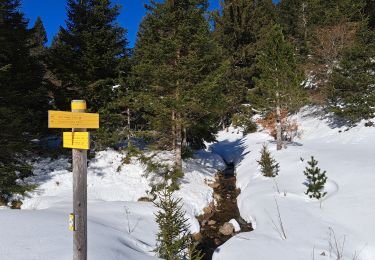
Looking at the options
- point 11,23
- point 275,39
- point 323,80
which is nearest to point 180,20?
point 275,39

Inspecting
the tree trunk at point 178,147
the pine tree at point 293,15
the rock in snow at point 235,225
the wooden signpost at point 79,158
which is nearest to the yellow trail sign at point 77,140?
the wooden signpost at point 79,158

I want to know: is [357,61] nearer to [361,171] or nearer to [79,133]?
[361,171]

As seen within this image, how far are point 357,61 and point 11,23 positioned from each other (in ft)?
86.2

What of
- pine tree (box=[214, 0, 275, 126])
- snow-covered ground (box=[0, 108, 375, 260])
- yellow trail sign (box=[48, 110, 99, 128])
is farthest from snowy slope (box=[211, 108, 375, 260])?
pine tree (box=[214, 0, 275, 126])

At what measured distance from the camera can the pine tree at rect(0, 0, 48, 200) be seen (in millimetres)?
12391

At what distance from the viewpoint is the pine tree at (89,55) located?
56.7 feet

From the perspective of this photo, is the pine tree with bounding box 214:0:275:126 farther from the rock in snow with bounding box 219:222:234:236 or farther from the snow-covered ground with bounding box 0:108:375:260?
the rock in snow with bounding box 219:222:234:236

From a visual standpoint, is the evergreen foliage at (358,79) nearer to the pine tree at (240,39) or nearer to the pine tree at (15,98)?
the pine tree at (240,39)

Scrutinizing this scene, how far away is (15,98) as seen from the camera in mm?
13859

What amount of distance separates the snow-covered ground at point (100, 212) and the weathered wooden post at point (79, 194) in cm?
165

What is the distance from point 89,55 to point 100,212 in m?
10.7

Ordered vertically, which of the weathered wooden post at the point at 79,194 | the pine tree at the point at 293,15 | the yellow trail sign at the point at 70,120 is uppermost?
the pine tree at the point at 293,15

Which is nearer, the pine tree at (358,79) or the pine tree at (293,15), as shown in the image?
the pine tree at (358,79)

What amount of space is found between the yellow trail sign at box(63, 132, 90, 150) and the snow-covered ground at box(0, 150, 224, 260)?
3.01 metres
